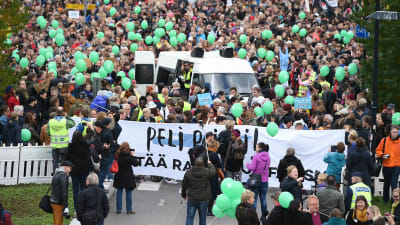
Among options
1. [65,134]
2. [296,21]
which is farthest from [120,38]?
[65,134]

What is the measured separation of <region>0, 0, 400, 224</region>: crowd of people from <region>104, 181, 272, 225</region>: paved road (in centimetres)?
37

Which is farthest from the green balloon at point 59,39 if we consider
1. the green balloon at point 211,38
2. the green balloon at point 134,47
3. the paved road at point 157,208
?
the paved road at point 157,208

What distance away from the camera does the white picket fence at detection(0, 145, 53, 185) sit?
18125 millimetres

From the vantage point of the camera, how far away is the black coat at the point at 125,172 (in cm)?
1592

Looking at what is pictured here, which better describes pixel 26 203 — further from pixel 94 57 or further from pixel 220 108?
pixel 94 57

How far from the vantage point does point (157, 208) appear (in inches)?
663

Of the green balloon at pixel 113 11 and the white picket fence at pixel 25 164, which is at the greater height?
the green balloon at pixel 113 11

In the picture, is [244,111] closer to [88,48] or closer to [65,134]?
[65,134]

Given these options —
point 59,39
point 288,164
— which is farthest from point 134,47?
point 288,164

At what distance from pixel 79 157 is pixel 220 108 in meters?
4.59

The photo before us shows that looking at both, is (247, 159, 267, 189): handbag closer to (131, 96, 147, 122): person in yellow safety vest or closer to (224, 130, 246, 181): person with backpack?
(224, 130, 246, 181): person with backpack

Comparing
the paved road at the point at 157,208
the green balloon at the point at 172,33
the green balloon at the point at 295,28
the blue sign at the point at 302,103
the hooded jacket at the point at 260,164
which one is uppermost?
the green balloon at the point at 295,28

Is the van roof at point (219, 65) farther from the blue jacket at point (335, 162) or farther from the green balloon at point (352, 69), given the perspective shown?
the blue jacket at point (335, 162)

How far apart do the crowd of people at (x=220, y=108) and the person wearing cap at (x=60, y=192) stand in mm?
24
